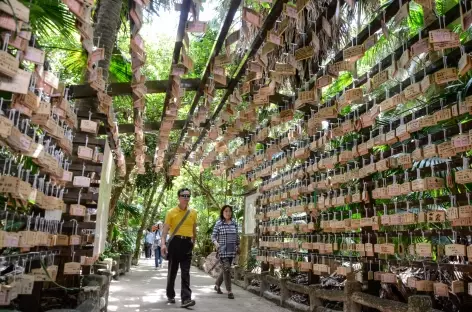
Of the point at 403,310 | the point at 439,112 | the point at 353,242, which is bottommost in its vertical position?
the point at 403,310

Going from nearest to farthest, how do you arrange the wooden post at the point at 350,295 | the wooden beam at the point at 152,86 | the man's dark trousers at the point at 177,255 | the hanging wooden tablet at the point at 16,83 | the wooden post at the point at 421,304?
1. the hanging wooden tablet at the point at 16,83
2. the wooden post at the point at 421,304
3. the wooden post at the point at 350,295
4. the wooden beam at the point at 152,86
5. the man's dark trousers at the point at 177,255

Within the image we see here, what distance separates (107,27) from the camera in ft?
16.9

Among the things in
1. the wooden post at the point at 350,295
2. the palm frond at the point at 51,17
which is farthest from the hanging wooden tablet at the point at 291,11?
the wooden post at the point at 350,295

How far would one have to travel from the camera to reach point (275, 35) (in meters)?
4.00

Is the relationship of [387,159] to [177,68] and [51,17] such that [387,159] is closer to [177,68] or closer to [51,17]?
[177,68]

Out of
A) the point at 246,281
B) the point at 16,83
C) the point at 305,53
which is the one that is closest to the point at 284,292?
the point at 246,281

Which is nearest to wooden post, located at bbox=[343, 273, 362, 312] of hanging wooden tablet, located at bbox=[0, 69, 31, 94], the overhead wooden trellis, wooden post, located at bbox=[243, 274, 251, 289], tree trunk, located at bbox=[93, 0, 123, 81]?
the overhead wooden trellis

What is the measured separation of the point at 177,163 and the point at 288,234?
3.76 metres

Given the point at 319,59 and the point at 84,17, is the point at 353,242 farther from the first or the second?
the point at 84,17

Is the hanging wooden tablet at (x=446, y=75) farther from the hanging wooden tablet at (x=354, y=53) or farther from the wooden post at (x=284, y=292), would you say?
the wooden post at (x=284, y=292)

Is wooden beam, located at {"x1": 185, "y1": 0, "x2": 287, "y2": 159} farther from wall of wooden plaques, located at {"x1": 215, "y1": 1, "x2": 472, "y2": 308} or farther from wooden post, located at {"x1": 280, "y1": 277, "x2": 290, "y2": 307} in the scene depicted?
wooden post, located at {"x1": 280, "y1": 277, "x2": 290, "y2": 307}

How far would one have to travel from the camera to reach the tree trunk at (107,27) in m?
5.11

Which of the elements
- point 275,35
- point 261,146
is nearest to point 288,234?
point 261,146

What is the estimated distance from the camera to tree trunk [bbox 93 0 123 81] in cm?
511
